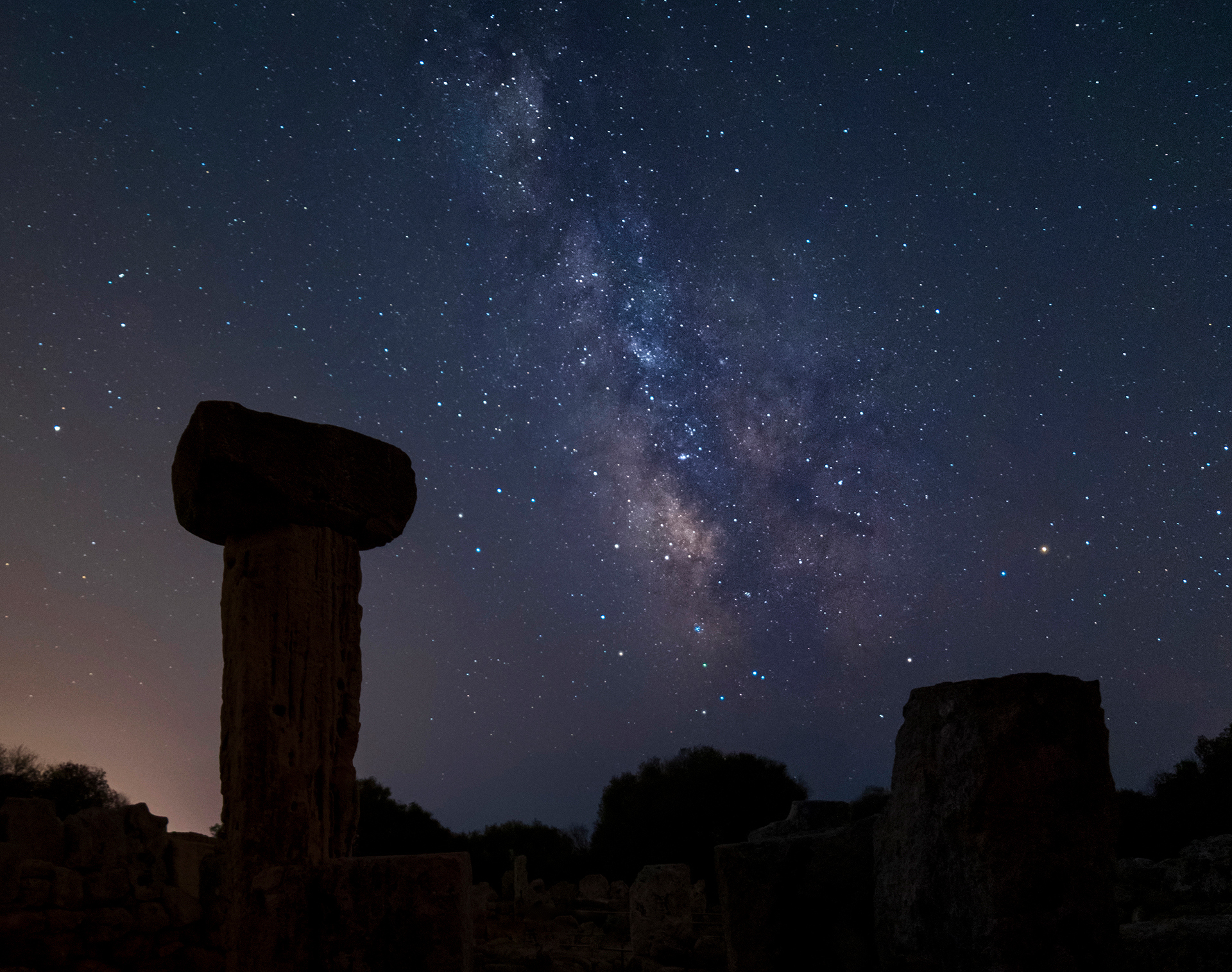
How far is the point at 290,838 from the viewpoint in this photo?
4.52 m

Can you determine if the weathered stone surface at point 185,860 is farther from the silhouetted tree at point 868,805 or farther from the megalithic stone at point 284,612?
the silhouetted tree at point 868,805

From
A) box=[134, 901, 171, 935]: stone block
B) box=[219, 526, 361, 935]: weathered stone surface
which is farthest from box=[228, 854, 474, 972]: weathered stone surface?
box=[134, 901, 171, 935]: stone block

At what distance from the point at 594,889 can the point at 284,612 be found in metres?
12.5

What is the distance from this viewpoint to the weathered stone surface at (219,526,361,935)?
14.8 ft

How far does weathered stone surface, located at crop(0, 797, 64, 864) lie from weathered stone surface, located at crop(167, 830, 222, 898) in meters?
0.76

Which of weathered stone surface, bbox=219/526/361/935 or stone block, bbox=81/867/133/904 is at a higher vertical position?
weathered stone surface, bbox=219/526/361/935

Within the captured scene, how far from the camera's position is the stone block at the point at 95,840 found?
5.95 meters

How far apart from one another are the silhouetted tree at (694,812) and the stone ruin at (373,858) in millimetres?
13563

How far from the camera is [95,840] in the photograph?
6078 millimetres

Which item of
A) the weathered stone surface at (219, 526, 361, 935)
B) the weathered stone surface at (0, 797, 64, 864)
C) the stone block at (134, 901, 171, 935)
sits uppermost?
the weathered stone surface at (219, 526, 361, 935)

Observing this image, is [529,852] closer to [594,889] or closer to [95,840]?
[594,889]

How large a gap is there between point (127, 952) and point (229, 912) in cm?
251

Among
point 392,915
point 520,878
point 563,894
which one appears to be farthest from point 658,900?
point 392,915

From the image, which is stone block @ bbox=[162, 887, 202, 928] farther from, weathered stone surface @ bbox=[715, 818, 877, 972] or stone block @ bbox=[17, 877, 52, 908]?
weathered stone surface @ bbox=[715, 818, 877, 972]
